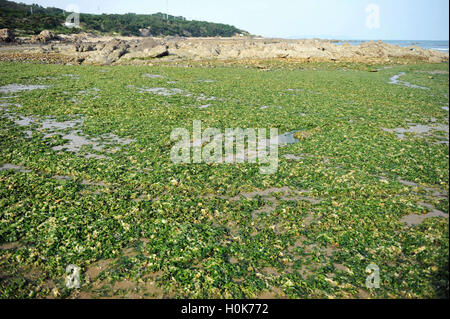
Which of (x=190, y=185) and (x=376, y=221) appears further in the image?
(x=190, y=185)

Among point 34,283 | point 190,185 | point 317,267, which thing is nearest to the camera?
point 34,283

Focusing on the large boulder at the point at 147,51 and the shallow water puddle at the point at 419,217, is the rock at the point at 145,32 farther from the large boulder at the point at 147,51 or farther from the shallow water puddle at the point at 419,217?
the shallow water puddle at the point at 419,217

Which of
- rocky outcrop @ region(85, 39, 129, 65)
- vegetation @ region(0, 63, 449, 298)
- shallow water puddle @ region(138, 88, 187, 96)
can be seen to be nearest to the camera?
vegetation @ region(0, 63, 449, 298)

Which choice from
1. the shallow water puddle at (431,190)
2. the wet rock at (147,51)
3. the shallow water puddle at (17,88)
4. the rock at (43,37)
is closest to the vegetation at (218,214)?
the shallow water puddle at (431,190)

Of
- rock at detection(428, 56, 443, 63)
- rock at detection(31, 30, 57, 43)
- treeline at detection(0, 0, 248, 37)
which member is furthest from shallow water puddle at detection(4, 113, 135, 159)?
treeline at detection(0, 0, 248, 37)

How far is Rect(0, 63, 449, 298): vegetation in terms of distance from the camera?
673 centimetres

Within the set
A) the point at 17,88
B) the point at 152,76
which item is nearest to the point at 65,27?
the point at 152,76

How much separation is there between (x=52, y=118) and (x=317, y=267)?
18692mm

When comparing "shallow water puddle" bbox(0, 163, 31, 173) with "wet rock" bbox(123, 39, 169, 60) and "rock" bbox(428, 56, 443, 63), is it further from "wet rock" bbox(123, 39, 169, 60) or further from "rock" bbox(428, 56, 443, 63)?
"rock" bbox(428, 56, 443, 63)

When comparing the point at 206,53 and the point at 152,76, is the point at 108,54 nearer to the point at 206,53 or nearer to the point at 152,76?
the point at 206,53

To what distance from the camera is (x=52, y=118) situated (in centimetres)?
1855

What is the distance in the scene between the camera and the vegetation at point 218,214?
6730 millimetres
